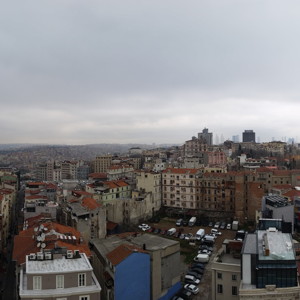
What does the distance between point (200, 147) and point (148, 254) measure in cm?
5934

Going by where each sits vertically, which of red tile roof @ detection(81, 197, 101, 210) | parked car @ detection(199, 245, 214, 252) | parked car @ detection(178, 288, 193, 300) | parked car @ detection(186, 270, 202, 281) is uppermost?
red tile roof @ detection(81, 197, 101, 210)

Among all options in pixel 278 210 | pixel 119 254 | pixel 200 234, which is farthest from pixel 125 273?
pixel 278 210

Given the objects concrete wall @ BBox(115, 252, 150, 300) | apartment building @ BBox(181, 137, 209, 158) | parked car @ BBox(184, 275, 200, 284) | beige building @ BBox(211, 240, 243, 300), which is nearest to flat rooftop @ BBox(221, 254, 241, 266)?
beige building @ BBox(211, 240, 243, 300)

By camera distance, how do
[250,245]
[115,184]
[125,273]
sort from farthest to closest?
[115,184], [125,273], [250,245]

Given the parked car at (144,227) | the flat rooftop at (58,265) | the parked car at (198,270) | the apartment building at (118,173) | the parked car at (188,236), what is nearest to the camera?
the flat rooftop at (58,265)

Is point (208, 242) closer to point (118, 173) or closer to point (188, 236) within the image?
point (188, 236)

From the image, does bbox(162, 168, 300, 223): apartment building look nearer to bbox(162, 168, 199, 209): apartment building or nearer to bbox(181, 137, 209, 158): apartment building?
bbox(162, 168, 199, 209): apartment building

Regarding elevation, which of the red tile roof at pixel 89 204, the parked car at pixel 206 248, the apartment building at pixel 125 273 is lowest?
the parked car at pixel 206 248

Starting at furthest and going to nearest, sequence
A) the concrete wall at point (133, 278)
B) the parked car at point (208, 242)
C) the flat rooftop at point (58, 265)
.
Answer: the parked car at point (208, 242) → the concrete wall at point (133, 278) → the flat rooftop at point (58, 265)

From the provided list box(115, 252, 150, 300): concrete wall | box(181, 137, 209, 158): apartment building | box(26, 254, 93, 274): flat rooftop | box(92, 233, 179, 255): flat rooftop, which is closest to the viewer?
box(26, 254, 93, 274): flat rooftop

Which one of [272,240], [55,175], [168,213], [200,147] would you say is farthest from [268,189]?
[55,175]

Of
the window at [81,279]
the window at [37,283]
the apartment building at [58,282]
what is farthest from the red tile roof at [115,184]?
the window at [37,283]

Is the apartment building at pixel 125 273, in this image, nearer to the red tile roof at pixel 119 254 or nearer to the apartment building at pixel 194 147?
the red tile roof at pixel 119 254

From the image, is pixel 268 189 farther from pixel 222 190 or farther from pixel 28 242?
pixel 28 242
